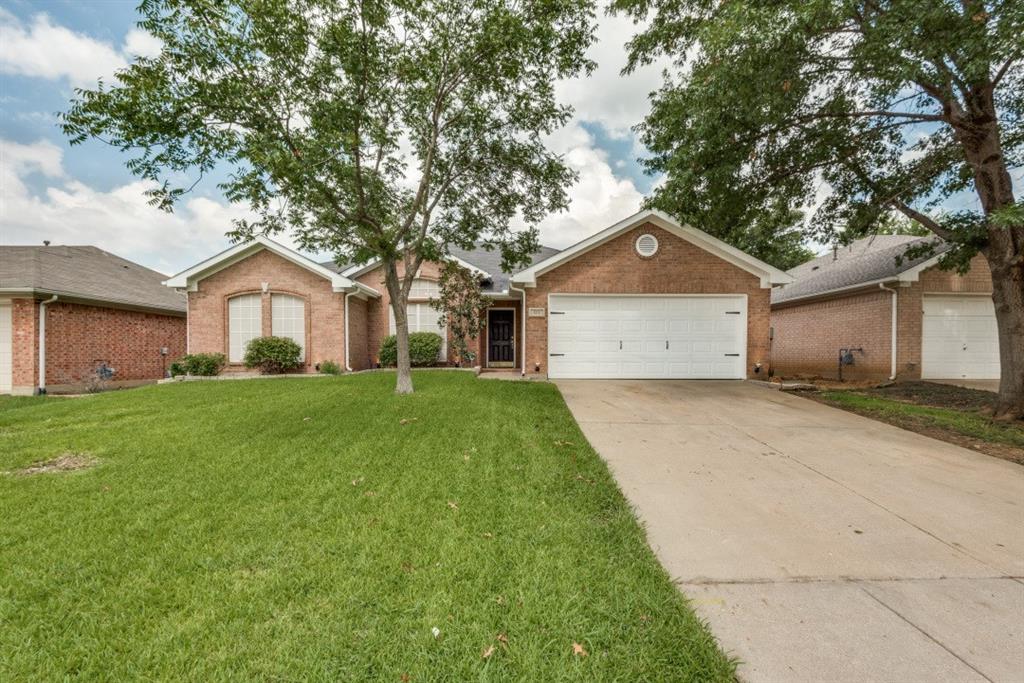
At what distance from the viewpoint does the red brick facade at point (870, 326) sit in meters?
11.4

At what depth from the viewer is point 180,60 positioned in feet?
18.9

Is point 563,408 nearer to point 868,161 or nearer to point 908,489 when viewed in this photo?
point 908,489

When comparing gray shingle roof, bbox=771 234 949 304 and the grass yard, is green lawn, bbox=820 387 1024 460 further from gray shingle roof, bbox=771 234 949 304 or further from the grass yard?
gray shingle roof, bbox=771 234 949 304

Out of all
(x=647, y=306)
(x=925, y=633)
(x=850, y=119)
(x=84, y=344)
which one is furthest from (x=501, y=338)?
(x=925, y=633)

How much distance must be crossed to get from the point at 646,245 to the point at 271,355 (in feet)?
38.0

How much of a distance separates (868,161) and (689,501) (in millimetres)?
10254

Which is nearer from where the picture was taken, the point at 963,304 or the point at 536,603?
the point at 536,603

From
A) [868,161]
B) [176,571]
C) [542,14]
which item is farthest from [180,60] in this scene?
[868,161]

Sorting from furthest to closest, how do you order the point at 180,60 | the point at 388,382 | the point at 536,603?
1. the point at 388,382
2. the point at 180,60
3. the point at 536,603

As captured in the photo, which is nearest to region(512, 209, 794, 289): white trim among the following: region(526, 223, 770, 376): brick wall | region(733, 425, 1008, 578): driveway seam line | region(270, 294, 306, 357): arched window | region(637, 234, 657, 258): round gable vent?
region(526, 223, 770, 376): brick wall

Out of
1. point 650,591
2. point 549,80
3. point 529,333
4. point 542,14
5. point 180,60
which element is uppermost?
point 542,14

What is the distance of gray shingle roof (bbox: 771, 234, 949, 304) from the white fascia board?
15.0 meters

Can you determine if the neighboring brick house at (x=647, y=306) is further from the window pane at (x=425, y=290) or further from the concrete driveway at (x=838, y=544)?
the concrete driveway at (x=838, y=544)

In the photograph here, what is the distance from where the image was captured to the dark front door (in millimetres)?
15055
